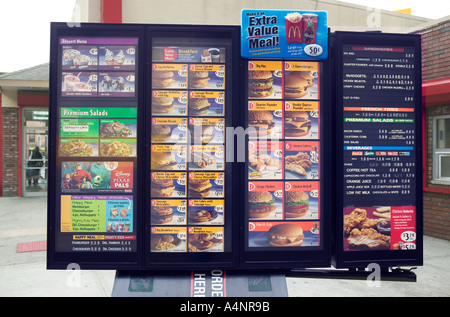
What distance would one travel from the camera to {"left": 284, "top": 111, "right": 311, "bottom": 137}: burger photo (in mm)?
3654

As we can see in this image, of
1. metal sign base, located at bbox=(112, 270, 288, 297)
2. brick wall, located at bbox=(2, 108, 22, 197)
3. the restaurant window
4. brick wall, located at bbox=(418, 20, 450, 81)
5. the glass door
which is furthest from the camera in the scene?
the glass door

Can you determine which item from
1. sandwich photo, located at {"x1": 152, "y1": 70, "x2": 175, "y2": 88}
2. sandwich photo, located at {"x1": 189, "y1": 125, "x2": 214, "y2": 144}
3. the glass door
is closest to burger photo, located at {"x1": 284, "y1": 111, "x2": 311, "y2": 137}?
sandwich photo, located at {"x1": 189, "y1": 125, "x2": 214, "y2": 144}

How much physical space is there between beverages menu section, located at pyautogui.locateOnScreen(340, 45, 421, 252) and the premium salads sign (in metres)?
0.32

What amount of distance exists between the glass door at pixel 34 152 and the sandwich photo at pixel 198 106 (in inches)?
497

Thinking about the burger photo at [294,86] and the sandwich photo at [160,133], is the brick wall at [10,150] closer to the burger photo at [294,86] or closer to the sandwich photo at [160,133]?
the sandwich photo at [160,133]

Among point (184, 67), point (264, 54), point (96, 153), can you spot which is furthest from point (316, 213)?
point (96, 153)

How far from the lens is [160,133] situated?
141 inches

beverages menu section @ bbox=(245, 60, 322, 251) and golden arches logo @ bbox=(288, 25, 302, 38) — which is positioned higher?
golden arches logo @ bbox=(288, 25, 302, 38)

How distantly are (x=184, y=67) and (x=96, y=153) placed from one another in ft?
3.95

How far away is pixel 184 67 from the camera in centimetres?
361

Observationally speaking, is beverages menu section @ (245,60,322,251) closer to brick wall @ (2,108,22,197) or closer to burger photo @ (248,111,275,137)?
burger photo @ (248,111,275,137)

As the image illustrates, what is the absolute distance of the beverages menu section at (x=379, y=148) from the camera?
3.66 meters

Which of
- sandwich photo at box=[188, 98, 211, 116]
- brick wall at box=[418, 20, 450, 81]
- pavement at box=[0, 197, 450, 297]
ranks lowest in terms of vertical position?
pavement at box=[0, 197, 450, 297]

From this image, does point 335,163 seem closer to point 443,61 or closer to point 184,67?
point 184,67
